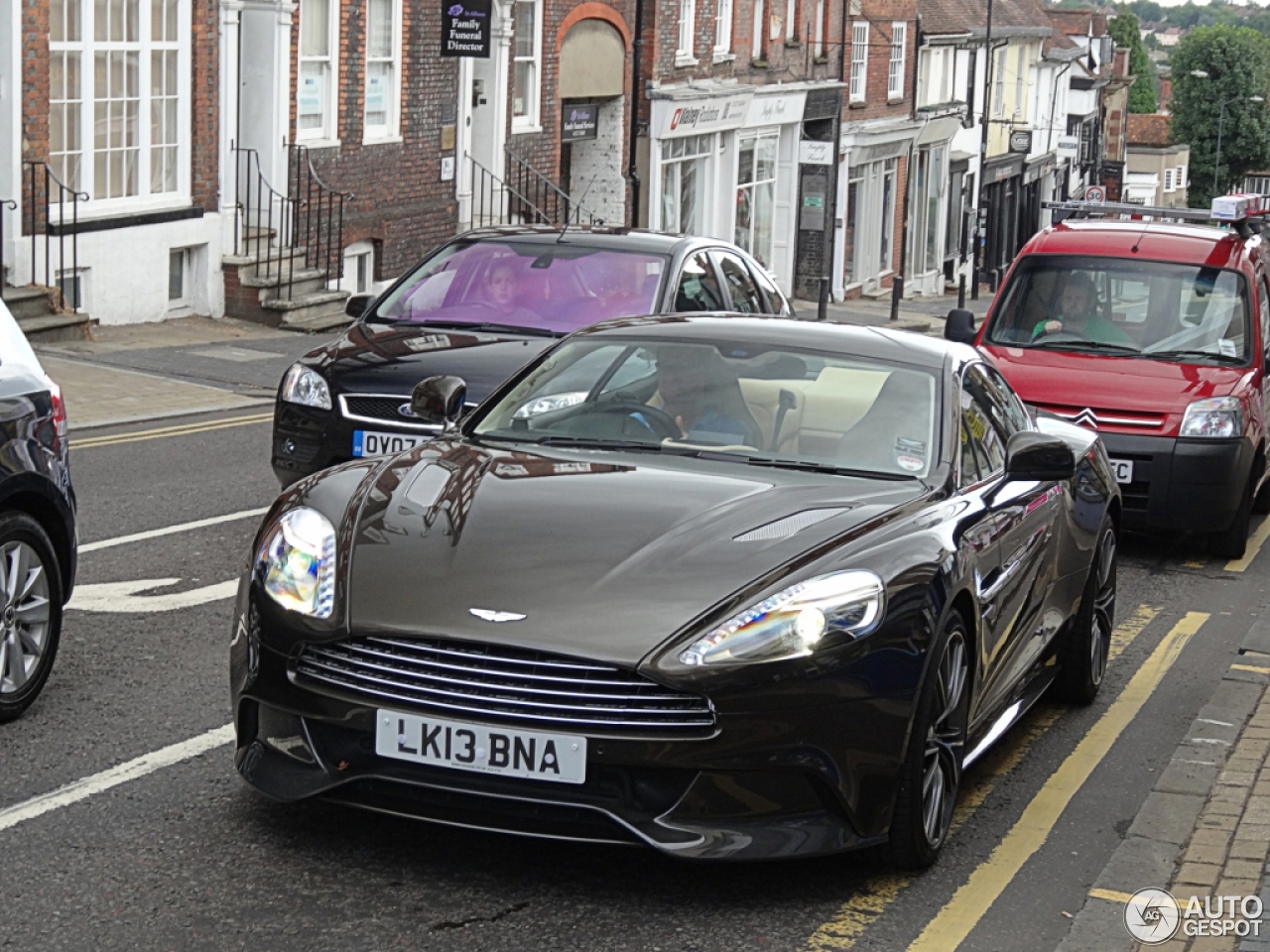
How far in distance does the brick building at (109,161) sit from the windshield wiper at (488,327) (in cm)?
905

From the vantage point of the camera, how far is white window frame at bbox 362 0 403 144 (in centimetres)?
2633

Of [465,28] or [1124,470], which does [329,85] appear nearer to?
[465,28]

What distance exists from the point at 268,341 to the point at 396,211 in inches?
227

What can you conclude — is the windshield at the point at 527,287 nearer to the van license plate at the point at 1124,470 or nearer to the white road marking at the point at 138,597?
the white road marking at the point at 138,597

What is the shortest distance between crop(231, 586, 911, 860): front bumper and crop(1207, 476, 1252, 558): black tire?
7.26 metres

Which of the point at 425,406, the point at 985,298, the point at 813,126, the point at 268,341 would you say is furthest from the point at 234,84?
the point at 985,298

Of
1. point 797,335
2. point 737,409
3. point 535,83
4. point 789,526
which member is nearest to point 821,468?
point 737,409

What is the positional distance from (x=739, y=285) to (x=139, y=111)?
11.6m

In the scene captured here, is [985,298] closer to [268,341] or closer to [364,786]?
[268,341]

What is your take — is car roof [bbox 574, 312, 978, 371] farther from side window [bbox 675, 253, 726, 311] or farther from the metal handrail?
the metal handrail

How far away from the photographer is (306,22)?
2488 centimetres

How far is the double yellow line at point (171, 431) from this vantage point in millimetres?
14188

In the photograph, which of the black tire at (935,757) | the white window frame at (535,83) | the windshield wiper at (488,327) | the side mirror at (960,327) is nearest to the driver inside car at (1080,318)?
the side mirror at (960,327)

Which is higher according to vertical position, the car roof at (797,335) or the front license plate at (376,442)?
the car roof at (797,335)
